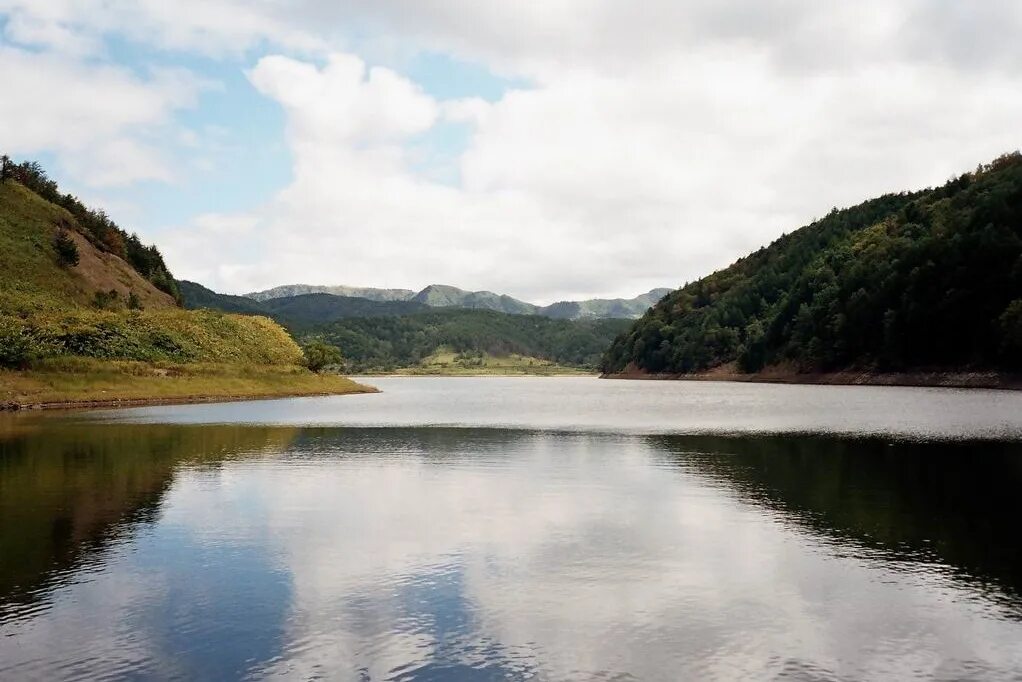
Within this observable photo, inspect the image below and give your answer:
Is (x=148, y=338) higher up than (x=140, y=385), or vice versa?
(x=148, y=338)

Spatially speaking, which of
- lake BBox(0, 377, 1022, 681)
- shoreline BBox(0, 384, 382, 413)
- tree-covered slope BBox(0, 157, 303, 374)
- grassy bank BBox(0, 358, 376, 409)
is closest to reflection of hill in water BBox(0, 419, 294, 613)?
lake BBox(0, 377, 1022, 681)

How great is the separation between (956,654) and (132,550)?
21.4 meters

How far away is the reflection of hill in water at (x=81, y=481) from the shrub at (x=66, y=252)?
270 feet

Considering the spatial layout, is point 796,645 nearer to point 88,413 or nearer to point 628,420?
point 628,420

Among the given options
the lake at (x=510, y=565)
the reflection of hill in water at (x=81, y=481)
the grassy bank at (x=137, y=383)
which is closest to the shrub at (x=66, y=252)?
the grassy bank at (x=137, y=383)

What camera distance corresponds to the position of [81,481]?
3700cm

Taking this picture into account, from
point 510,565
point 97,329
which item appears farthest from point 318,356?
point 510,565

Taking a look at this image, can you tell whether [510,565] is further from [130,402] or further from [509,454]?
[130,402]

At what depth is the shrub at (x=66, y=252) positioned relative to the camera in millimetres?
140750

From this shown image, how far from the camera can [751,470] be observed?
42.2 metres

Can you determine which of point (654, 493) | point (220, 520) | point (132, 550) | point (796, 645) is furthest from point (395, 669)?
point (654, 493)

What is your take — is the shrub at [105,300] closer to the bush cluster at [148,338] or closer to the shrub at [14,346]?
the bush cluster at [148,338]

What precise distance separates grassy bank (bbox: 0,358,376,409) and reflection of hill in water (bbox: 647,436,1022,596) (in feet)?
243

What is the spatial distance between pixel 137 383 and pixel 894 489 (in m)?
101
